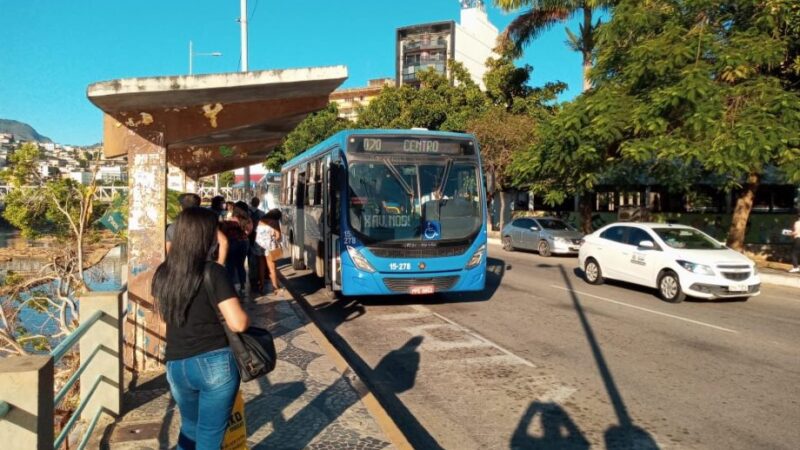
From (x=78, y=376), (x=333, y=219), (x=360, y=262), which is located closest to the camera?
(x=78, y=376)

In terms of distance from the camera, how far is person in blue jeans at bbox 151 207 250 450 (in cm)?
322

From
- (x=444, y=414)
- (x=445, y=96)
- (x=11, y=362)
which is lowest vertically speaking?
(x=444, y=414)

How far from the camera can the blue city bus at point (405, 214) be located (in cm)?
1026

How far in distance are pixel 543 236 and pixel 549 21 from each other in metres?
11.4

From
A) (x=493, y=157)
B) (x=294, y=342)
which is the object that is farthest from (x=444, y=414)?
(x=493, y=157)

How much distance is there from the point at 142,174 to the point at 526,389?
4.54 meters

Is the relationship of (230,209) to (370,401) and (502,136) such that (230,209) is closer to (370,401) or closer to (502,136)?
(370,401)

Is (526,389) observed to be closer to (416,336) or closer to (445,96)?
(416,336)

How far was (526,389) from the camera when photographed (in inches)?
249

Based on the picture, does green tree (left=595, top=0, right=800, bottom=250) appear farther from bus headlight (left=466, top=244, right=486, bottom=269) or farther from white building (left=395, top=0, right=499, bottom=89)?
white building (left=395, top=0, right=499, bottom=89)

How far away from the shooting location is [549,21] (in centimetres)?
2800

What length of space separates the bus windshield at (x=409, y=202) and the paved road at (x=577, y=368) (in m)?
1.44

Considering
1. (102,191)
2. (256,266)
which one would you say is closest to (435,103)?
(256,266)

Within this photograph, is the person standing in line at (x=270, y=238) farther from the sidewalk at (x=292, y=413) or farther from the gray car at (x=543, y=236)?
the gray car at (x=543, y=236)
